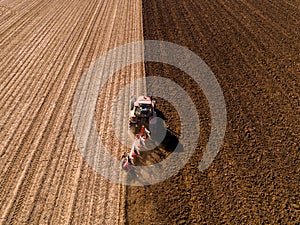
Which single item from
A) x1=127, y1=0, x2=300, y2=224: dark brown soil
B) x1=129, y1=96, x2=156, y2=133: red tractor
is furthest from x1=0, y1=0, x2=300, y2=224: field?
x1=129, y1=96, x2=156, y2=133: red tractor

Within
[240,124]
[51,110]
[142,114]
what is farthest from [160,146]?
[51,110]

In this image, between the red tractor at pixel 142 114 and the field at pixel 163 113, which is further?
the red tractor at pixel 142 114

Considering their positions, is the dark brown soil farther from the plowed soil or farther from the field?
the plowed soil

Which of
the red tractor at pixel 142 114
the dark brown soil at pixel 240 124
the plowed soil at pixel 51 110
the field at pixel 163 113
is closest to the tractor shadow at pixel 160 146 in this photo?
the field at pixel 163 113

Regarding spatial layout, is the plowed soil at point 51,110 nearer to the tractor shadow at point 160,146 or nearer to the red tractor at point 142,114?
the tractor shadow at point 160,146

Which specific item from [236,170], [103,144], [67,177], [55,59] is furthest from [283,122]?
[55,59]

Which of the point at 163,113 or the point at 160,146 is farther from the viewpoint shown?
the point at 163,113

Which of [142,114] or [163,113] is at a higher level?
[142,114]

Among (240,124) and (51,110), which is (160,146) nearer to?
(240,124)

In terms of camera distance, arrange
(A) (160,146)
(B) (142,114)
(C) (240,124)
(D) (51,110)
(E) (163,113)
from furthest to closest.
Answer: (D) (51,110), (E) (163,113), (C) (240,124), (B) (142,114), (A) (160,146)
